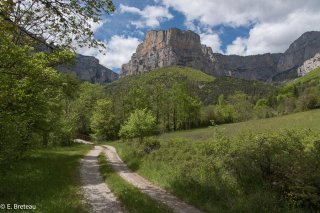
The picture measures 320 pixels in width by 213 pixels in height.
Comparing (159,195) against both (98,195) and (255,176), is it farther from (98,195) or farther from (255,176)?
(255,176)

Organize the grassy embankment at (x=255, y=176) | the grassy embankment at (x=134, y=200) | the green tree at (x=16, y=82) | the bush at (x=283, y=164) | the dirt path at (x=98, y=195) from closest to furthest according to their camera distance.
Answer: the bush at (x=283, y=164) → the grassy embankment at (x=255, y=176) → the grassy embankment at (x=134, y=200) → the dirt path at (x=98, y=195) → the green tree at (x=16, y=82)

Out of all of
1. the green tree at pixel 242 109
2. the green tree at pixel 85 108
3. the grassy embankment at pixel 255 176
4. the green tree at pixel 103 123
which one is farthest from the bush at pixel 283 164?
the green tree at pixel 242 109

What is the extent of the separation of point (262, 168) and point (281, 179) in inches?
54.5

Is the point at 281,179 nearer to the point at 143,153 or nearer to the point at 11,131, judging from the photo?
the point at 11,131

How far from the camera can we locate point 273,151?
585 inches

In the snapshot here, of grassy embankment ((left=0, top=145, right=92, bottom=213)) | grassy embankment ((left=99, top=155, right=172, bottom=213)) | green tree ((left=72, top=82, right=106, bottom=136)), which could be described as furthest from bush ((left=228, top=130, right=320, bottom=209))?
green tree ((left=72, top=82, right=106, bottom=136))

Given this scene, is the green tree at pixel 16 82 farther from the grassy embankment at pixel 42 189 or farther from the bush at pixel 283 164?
the bush at pixel 283 164

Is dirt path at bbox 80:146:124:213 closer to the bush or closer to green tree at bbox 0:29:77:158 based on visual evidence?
green tree at bbox 0:29:77:158

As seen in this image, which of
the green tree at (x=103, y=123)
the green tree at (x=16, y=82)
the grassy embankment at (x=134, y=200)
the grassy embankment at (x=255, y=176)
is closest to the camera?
the grassy embankment at (x=255, y=176)

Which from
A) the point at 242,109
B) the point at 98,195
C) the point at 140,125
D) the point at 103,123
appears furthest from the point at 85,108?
the point at 98,195

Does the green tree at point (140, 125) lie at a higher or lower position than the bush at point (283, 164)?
higher

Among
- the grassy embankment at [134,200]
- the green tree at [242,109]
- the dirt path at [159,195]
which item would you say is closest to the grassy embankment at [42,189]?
the grassy embankment at [134,200]

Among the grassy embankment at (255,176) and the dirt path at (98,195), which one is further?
the dirt path at (98,195)

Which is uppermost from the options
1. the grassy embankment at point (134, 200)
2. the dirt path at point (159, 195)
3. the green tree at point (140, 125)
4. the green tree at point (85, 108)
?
the green tree at point (85, 108)
